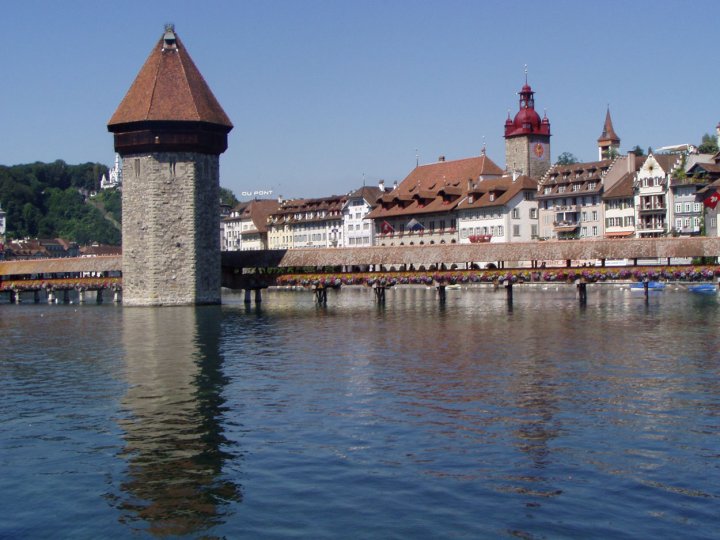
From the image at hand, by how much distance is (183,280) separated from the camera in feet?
181

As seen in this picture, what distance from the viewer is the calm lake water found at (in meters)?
11.6

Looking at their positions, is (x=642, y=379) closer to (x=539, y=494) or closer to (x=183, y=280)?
(x=539, y=494)

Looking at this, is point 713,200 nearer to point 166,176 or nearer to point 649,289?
point 649,289

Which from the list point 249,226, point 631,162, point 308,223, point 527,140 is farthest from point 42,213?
point 631,162

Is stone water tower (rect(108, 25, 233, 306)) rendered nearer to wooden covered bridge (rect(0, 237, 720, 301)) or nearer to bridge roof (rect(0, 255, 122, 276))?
wooden covered bridge (rect(0, 237, 720, 301))

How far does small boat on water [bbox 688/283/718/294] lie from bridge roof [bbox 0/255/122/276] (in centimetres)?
3905

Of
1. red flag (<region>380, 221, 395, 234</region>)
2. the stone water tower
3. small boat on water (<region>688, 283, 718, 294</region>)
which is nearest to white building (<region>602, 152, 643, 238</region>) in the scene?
small boat on water (<region>688, 283, 718, 294</region>)

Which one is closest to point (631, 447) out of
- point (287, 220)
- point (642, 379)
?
point (642, 379)

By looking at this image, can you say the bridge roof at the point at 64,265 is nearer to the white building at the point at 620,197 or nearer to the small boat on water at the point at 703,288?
the small boat on water at the point at 703,288

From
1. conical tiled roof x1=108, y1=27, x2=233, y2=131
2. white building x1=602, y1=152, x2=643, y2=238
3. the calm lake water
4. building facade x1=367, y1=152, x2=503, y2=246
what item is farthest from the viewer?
building facade x1=367, y1=152, x2=503, y2=246

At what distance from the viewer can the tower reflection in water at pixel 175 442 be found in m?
12.0

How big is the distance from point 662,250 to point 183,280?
84.0 ft

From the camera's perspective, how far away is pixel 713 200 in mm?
70750

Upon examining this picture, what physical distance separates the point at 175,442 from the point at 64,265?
58583 millimetres
